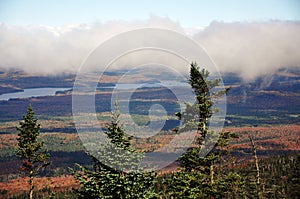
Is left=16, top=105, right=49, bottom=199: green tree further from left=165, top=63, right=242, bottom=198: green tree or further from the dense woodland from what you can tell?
left=165, top=63, right=242, bottom=198: green tree

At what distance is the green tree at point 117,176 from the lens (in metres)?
24.6

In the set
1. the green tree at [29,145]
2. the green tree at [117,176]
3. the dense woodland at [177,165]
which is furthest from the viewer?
the green tree at [29,145]

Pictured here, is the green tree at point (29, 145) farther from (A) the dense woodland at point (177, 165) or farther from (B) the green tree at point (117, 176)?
(B) the green tree at point (117, 176)

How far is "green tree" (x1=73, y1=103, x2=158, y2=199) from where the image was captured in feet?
80.8

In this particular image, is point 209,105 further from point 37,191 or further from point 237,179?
point 37,191

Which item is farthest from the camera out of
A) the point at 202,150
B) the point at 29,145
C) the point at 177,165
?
the point at 29,145

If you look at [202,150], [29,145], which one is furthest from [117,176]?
[29,145]

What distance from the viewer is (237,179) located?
33594 mm

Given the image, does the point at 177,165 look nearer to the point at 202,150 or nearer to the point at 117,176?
the point at 202,150

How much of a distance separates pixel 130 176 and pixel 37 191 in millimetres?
172715

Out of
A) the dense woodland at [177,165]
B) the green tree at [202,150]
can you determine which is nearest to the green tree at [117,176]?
the dense woodland at [177,165]

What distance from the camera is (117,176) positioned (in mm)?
24703

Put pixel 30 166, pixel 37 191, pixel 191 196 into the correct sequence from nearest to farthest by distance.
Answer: pixel 191 196
pixel 30 166
pixel 37 191

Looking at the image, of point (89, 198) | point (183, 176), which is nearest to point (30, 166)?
point (89, 198)
